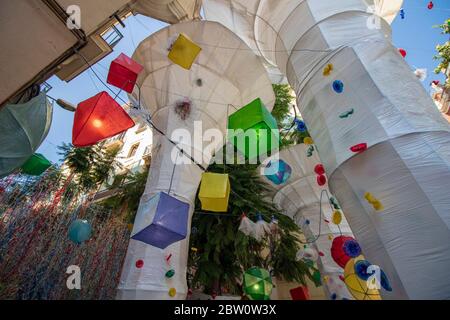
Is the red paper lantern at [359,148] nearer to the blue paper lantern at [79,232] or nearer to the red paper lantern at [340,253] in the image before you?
the red paper lantern at [340,253]

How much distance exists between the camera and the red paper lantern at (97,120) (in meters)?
3.93

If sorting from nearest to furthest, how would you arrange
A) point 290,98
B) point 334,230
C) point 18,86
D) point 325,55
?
point 18,86
point 325,55
point 334,230
point 290,98

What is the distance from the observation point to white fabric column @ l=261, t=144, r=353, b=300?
706cm

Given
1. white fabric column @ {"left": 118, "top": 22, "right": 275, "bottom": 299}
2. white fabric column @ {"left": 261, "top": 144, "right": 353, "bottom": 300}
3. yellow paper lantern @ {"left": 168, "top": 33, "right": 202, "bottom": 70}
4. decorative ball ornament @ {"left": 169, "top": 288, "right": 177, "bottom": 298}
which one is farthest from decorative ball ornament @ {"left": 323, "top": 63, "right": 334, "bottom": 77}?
decorative ball ornament @ {"left": 169, "top": 288, "right": 177, "bottom": 298}

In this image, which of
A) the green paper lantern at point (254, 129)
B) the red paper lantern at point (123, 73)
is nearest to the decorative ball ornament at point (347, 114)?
the green paper lantern at point (254, 129)

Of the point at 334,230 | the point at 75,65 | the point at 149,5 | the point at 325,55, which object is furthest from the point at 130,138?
the point at 325,55

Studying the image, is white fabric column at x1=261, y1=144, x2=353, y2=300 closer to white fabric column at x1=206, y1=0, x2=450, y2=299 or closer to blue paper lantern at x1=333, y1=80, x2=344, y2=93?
white fabric column at x1=206, y1=0, x2=450, y2=299

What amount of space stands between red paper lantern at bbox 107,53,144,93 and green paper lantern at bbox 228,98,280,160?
2.06 m

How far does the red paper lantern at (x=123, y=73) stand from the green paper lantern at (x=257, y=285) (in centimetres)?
427
